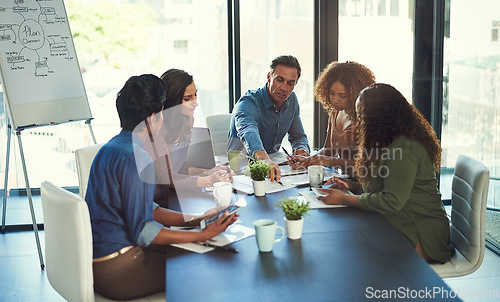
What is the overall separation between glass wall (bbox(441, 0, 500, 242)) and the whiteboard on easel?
2772 mm

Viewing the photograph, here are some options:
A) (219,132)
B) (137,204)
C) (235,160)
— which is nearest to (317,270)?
(137,204)

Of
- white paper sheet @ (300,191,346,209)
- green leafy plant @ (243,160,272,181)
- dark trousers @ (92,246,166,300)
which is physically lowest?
dark trousers @ (92,246,166,300)

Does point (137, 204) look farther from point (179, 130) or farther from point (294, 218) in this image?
point (179, 130)

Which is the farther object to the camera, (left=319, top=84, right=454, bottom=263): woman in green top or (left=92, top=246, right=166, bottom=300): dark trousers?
(left=319, top=84, right=454, bottom=263): woman in green top

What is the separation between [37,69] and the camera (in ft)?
12.2

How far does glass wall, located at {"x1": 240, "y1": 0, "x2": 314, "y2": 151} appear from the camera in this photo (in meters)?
4.63

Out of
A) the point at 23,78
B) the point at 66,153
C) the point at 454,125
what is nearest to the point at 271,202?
the point at 23,78

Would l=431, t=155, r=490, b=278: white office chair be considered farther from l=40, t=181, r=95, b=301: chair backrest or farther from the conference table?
l=40, t=181, r=95, b=301: chair backrest

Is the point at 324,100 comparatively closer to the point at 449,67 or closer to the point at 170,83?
the point at 170,83

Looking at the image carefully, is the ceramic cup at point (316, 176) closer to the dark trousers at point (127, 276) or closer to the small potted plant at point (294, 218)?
the small potted plant at point (294, 218)

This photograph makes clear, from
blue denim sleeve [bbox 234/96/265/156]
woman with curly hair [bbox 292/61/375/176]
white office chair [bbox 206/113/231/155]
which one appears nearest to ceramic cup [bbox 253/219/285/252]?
blue denim sleeve [bbox 234/96/265/156]

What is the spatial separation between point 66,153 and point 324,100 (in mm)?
2433

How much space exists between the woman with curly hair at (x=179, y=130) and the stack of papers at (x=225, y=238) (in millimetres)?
663

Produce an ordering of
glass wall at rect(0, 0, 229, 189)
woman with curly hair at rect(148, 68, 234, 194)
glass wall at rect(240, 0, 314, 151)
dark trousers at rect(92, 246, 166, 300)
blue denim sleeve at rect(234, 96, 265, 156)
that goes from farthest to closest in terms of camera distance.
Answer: glass wall at rect(240, 0, 314, 151), glass wall at rect(0, 0, 229, 189), blue denim sleeve at rect(234, 96, 265, 156), woman with curly hair at rect(148, 68, 234, 194), dark trousers at rect(92, 246, 166, 300)
